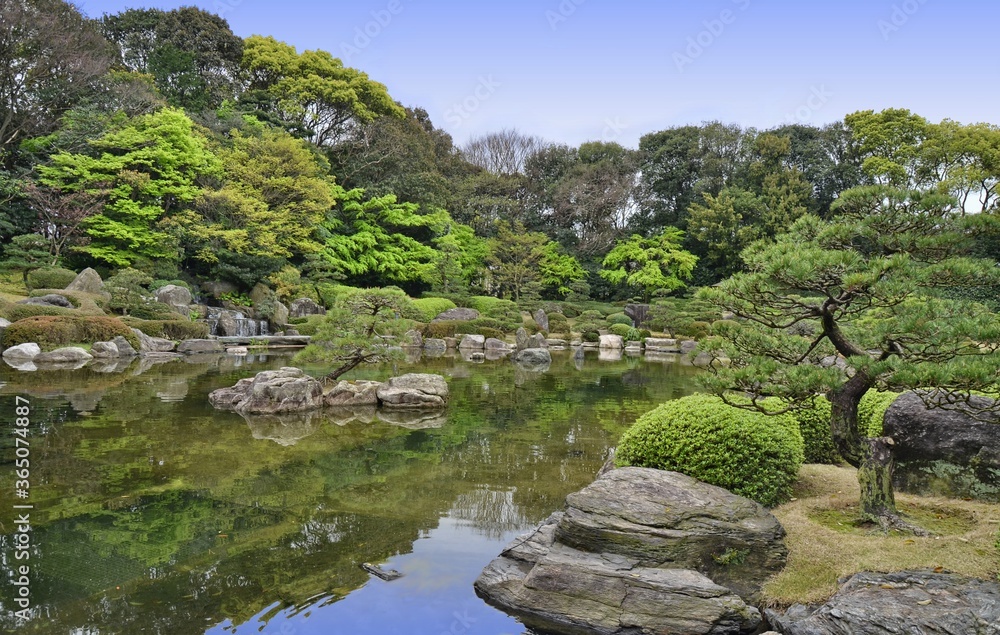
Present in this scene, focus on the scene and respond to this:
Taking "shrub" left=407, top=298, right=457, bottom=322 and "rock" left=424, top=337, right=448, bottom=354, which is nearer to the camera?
"rock" left=424, top=337, right=448, bottom=354

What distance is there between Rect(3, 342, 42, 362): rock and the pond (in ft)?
13.2

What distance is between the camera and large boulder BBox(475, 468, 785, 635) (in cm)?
321

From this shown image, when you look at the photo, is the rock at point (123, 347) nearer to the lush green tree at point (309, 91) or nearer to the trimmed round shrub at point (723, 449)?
the trimmed round shrub at point (723, 449)

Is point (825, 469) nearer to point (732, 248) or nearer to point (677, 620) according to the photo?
point (677, 620)

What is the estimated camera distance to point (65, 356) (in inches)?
538

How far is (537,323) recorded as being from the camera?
27.7 m

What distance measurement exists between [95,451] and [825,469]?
7587 mm

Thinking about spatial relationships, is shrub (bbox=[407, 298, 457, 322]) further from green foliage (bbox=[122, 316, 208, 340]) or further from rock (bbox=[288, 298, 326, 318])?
green foliage (bbox=[122, 316, 208, 340])

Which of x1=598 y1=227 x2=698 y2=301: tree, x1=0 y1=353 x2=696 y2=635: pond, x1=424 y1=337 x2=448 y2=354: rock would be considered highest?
x1=598 y1=227 x2=698 y2=301: tree

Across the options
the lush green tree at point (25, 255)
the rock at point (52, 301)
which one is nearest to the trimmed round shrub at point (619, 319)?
the rock at point (52, 301)

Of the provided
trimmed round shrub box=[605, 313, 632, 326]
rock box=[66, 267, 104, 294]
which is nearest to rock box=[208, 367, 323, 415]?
rock box=[66, 267, 104, 294]

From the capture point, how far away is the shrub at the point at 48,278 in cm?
1794

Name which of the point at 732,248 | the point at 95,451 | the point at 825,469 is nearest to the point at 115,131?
the point at 95,451

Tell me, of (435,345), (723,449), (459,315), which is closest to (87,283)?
(435,345)
